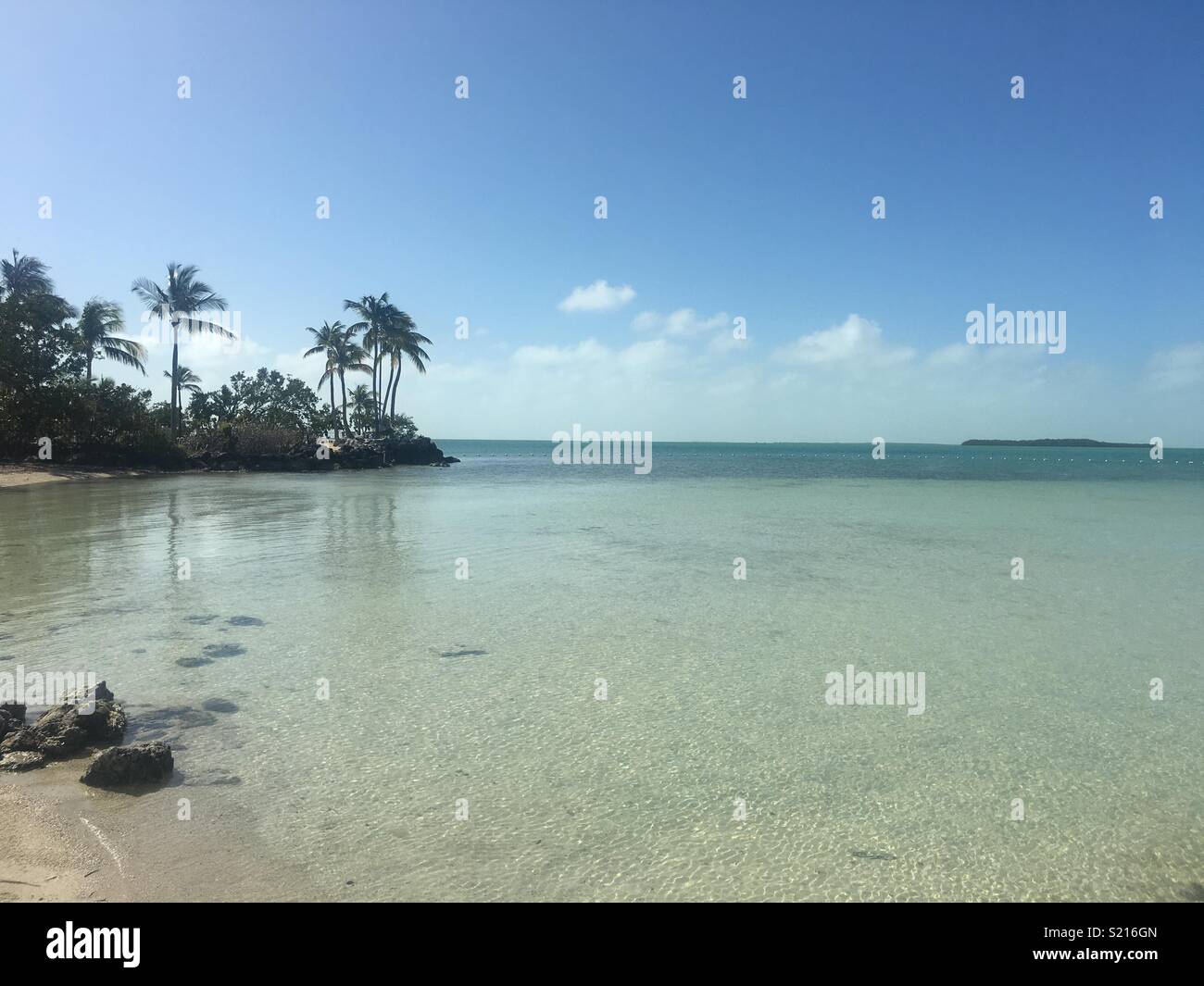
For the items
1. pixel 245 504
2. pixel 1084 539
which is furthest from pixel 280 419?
pixel 1084 539

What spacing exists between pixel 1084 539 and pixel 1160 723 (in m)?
13.5

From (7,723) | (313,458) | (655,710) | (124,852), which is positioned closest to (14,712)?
(7,723)

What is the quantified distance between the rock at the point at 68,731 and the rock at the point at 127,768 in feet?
1.43

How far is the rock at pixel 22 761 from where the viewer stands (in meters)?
4.39

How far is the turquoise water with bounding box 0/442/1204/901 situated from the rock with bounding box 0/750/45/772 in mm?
→ 698

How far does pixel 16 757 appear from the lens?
4465 mm

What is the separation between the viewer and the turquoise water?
3.57 meters

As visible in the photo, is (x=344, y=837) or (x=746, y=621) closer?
(x=344, y=837)
